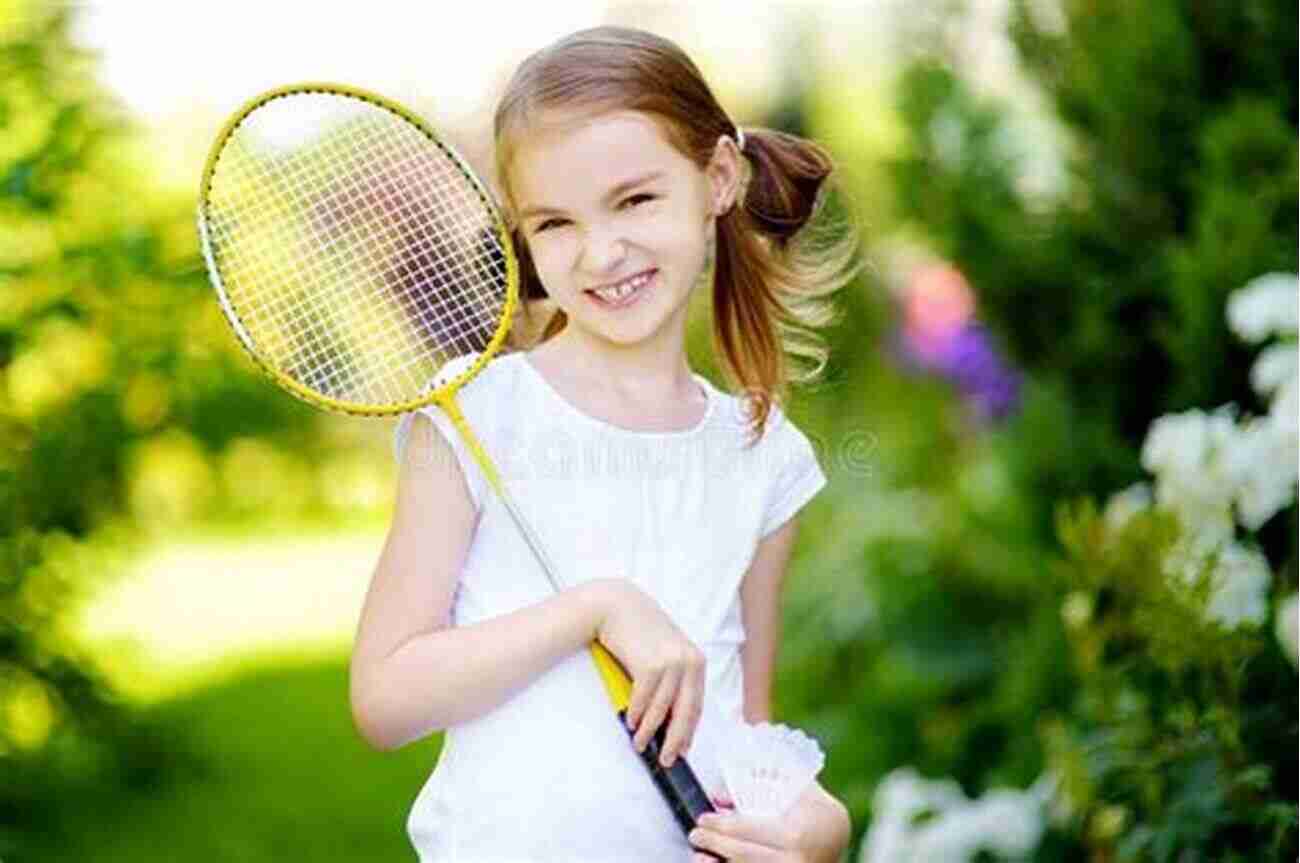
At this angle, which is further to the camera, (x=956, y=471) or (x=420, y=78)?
(x=420, y=78)

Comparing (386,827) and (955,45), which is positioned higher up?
(955,45)

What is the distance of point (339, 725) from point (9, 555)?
179cm

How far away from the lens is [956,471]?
590 cm

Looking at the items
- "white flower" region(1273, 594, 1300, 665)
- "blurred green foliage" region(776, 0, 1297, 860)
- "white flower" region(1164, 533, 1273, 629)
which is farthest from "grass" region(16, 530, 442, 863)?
"white flower" region(1273, 594, 1300, 665)

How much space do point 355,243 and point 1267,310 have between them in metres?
1.46

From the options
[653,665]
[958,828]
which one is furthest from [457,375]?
[958,828]

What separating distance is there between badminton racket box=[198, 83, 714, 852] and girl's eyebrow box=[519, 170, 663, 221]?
0.03m

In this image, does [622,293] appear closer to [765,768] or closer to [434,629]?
[434,629]

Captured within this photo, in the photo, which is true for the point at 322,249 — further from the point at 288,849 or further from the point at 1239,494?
the point at 288,849

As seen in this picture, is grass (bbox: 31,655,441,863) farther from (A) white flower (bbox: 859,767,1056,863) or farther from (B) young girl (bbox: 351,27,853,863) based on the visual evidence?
(B) young girl (bbox: 351,27,853,863)

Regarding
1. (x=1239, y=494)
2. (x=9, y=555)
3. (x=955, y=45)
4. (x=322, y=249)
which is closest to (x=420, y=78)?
(x=955, y=45)

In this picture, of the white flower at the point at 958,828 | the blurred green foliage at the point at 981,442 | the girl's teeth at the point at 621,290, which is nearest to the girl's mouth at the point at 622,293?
the girl's teeth at the point at 621,290

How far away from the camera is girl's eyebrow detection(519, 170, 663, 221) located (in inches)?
81.1

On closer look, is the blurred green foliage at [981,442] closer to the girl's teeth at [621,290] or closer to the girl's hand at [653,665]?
the girl's teeth at [621,290]
